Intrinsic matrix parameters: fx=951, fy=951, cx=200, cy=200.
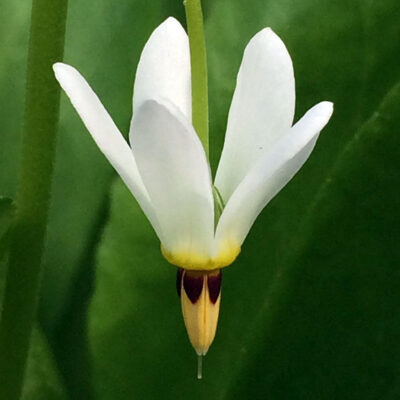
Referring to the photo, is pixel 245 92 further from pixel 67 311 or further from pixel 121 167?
pixel 67 311

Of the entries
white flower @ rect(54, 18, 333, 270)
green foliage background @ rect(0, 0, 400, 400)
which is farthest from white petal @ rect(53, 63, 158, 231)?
green foliage background @ rect(0, 0, 400, 400)

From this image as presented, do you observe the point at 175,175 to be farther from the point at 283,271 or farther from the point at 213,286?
the point at 283,271

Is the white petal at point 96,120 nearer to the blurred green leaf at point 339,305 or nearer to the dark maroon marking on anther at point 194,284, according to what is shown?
the dark maroon marking on anther at point 194,284

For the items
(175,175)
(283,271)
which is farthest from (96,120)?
(283,271)

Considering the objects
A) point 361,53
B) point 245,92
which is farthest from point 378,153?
point 245,92

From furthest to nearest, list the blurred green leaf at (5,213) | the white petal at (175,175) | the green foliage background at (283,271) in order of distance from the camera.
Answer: the green foliage background at (283,271), the blurred green leaf at (5,213), the white petal at (175,175)

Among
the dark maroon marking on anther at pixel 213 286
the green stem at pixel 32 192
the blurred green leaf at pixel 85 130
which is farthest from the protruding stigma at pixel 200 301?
the blurred green leaf at pixel 85 130

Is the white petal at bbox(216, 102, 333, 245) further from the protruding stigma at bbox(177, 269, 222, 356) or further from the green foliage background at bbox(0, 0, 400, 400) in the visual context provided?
the green foliage background at bbox(0, 0, 400, 400)
